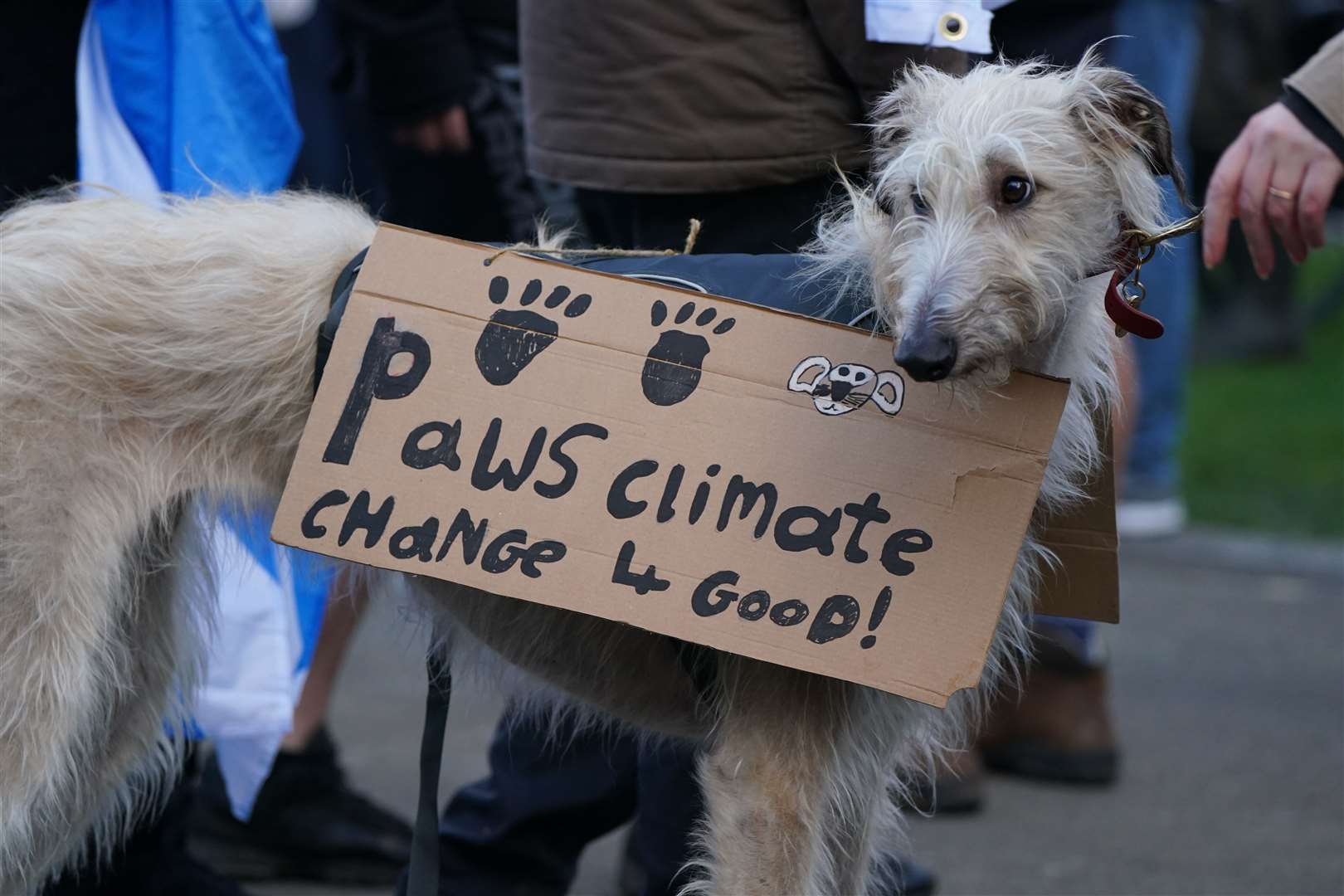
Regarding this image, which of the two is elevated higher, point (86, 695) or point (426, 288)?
point (426, 288)

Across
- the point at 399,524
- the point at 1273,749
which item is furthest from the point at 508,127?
the point at 1273,749

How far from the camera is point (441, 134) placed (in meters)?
4.38

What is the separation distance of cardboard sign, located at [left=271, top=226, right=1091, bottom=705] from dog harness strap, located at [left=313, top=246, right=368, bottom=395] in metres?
0.07

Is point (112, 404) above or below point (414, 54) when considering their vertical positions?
above

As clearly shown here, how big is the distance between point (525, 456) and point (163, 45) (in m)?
1.54

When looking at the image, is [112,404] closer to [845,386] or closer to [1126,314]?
[845,386]

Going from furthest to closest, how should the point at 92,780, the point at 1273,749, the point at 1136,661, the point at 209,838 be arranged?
the point at 1136,661
the point at 1273,749
the point at 209,838
the point at 92,780

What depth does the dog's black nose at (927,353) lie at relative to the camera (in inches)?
83.8

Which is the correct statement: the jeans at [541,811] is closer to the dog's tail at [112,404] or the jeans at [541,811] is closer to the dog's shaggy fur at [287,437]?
the dog's shaggy fur at [287,437]

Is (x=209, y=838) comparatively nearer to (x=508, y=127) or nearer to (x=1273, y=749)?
(x=508, y=127)

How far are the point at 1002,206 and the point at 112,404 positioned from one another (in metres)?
1.55

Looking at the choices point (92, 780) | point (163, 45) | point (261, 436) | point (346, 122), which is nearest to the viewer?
point (261, 436)

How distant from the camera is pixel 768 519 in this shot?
2385 millimetres

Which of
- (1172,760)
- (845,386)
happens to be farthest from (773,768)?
(1172,760)
